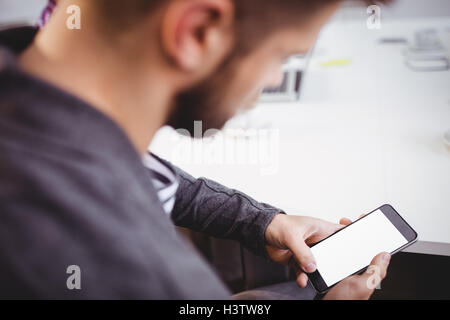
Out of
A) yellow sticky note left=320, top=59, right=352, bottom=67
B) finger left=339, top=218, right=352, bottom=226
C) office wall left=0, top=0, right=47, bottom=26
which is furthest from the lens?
office wall left=0, top=0, right=47, bottom=26

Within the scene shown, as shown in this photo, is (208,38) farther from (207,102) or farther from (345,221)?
(345,221)

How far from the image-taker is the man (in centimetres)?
28

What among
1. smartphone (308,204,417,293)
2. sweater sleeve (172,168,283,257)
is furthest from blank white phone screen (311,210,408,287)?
sweater sleeve (172,168,283,257)

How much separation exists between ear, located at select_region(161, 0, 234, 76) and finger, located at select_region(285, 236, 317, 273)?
1.18 ft

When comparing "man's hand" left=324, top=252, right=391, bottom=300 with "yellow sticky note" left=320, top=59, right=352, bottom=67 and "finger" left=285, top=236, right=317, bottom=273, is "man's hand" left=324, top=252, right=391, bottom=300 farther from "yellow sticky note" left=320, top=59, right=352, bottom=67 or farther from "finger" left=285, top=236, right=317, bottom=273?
"yellow sticky note" left=320, top=59, right=352, bottom=67

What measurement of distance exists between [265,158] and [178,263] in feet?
1.68

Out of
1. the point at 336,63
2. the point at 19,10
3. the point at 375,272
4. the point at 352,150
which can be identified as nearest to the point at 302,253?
the point at 375,272

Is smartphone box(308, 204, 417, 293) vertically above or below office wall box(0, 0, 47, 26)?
below

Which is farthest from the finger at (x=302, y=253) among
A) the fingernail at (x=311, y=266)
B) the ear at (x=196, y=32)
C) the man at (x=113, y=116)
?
the ear at (x=196, y=32)

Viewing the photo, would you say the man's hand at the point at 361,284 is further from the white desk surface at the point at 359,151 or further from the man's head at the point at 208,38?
the man's head at the point at 208,38

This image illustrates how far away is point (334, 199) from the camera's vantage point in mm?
675

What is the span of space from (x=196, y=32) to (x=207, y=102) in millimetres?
89

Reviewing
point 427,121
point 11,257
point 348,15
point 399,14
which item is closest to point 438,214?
point 427,121

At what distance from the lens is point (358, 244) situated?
0.60 m
